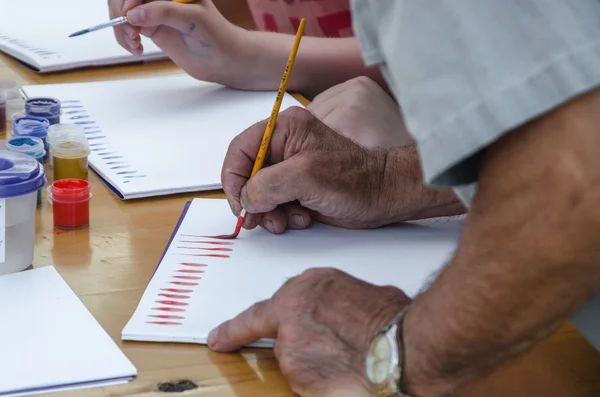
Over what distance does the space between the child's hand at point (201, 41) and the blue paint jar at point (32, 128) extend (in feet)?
1.11

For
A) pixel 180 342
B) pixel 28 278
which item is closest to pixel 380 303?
pixel 180 342

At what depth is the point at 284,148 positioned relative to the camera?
119cm

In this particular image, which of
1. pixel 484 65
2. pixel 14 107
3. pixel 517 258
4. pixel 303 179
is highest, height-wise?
pixel 484 65

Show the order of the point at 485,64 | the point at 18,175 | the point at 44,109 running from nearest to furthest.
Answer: the point at 485,64 → the point at 18,175 → the point at 44,109

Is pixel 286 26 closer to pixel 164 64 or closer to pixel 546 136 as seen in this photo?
pixel 164 64

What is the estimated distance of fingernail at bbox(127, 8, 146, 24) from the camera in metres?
1.56

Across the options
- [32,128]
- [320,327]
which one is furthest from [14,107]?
[320,327]

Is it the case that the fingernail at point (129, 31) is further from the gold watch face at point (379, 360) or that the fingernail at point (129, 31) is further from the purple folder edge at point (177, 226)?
the gold watch face at point (379, 360)

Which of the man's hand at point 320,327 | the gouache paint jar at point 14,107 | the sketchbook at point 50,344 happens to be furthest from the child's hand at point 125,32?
the man's hand at point 320,327

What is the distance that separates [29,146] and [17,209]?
290 mm

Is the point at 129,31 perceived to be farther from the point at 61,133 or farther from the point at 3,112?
the point at 61,133

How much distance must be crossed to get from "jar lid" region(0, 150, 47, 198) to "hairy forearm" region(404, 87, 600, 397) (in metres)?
0.49

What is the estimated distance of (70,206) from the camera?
1.13 meters

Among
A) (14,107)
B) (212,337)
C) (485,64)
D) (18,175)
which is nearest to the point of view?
(485,64)
